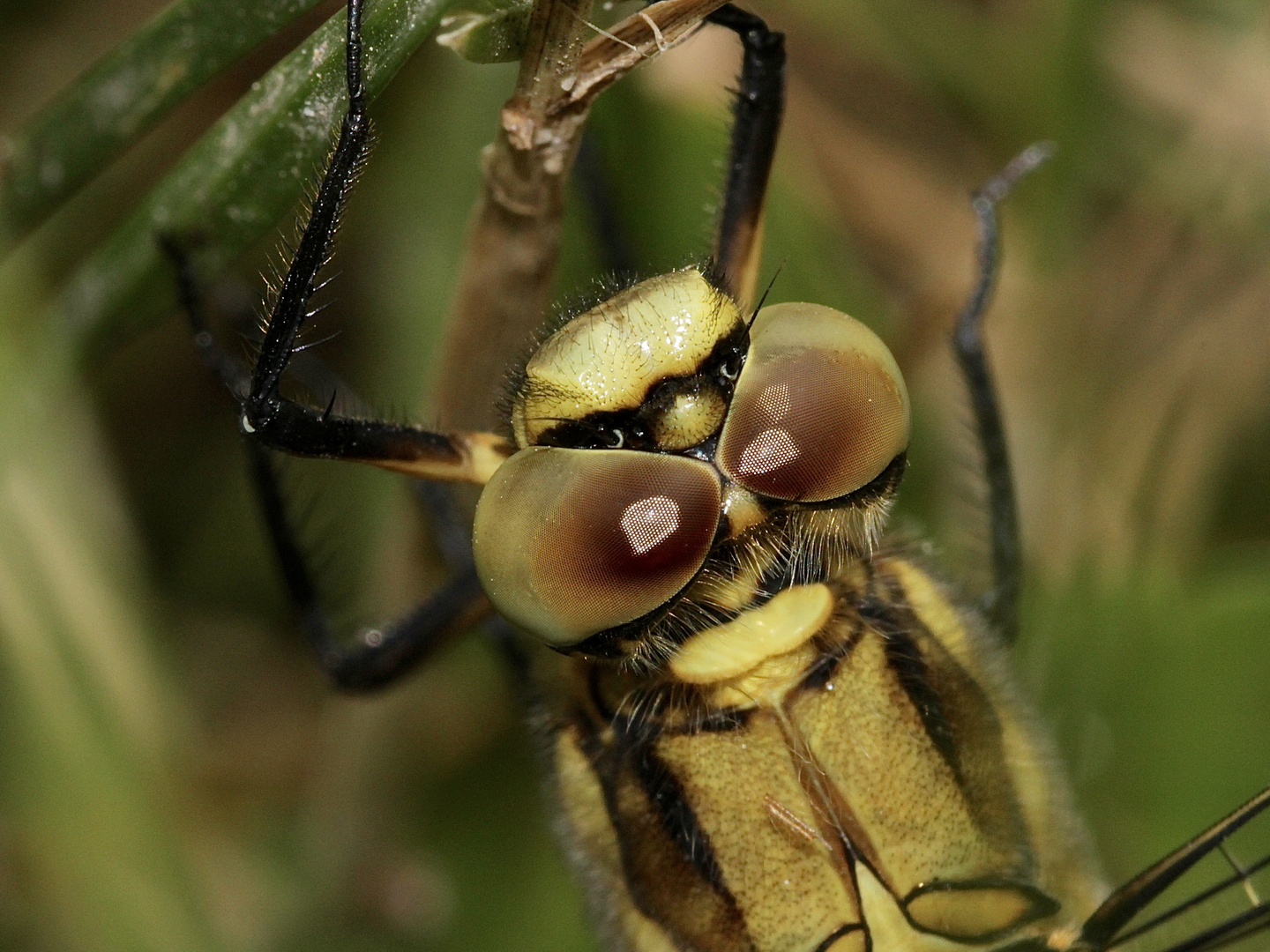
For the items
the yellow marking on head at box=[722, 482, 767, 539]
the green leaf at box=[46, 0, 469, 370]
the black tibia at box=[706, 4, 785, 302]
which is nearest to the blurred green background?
the green leaf at box=[46, 0, 469, 370]

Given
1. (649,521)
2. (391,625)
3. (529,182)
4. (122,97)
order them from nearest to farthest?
(649,521), (529,182), (122,97), (391,625)

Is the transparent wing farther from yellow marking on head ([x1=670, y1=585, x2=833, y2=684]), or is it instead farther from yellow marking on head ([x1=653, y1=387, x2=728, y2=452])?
yellow marking on head ([x1=653, y1=387, x2=728, y2=452])

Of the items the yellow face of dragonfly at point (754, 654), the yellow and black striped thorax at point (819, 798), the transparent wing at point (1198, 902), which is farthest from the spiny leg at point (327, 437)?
the transparent wing at point (1198, 902)

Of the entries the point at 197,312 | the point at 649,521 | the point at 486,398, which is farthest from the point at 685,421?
the point at 197,312

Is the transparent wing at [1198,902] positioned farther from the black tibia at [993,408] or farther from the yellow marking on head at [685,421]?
the yellow marking on head at [685,421]

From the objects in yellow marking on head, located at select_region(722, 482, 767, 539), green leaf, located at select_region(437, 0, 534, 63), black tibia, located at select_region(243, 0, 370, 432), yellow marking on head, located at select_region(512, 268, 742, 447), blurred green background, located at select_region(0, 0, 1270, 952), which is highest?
green leaf, located at select_region(437, 0, 534, 63)

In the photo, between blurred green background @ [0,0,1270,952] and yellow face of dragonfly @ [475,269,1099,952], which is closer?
yellow face of dragonfly @ [475,269,1099,952]

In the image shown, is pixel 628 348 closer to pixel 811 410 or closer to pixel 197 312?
pixel 811 410
